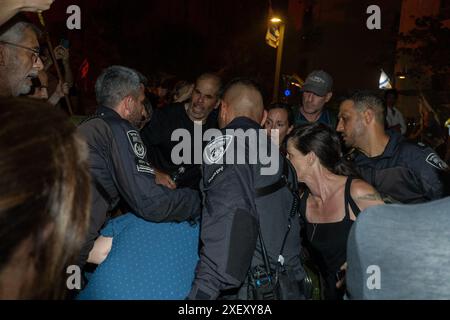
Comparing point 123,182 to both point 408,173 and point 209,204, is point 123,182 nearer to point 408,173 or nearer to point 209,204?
point 209,204

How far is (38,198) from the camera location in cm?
70

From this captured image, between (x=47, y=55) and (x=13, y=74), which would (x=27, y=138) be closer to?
(x=13, y=74)

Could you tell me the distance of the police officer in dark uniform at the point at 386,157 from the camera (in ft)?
11.2

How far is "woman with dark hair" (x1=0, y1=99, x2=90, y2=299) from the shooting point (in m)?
0.67

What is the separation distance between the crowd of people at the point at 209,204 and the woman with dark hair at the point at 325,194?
1cm

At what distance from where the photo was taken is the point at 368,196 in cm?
276

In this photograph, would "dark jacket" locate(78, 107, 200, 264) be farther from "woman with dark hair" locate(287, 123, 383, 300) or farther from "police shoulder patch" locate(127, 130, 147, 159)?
"woman with dark hair" locate(287, 123, 383, 300)

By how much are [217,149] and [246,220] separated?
0.47m

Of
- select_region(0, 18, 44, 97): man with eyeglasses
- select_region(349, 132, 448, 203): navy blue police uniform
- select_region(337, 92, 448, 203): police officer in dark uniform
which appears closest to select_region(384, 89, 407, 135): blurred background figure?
select_region(337, 92, 448, 203): police officer in dark uniform

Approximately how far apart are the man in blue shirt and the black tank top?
2259 mm

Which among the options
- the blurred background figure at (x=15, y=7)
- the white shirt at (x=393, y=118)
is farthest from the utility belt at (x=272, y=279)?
the white shirt at (x=393, y=118)

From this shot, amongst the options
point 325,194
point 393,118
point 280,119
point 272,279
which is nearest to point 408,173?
point 325,194

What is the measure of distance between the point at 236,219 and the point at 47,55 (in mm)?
4418

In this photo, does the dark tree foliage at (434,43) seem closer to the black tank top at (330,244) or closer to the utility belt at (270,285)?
the black tank top at (330,244)
